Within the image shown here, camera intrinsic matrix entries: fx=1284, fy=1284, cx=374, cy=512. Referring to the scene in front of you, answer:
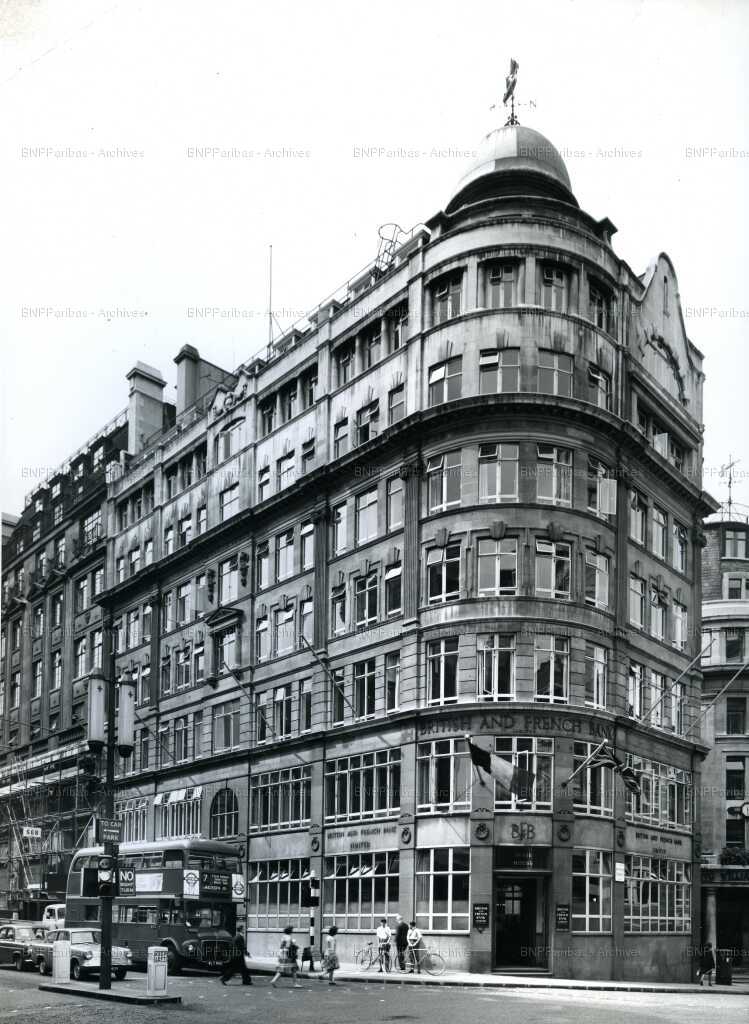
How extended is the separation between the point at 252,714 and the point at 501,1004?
1236 inches

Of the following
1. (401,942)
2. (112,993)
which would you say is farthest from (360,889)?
(112,993)

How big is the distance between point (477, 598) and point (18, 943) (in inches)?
764

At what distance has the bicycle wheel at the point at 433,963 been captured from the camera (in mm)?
43562

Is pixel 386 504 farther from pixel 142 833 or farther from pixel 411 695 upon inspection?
pixel 142 833


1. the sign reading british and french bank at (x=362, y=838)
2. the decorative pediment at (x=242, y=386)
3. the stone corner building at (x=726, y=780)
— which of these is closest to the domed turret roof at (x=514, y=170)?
the decorative pediment at (x=242, y=386)

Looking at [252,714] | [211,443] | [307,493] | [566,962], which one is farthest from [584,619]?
[211,443]

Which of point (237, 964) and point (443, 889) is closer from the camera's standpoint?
point (237, 964)

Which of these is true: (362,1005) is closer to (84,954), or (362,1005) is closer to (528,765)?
(84,954)

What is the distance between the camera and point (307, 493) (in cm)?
5731

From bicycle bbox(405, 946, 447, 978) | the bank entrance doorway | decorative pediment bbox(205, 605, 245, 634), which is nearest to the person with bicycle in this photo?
bicycle bbox(405, 946, 447, 978)

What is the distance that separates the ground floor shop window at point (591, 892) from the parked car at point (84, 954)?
15508 mm

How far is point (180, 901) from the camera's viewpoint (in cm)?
3962

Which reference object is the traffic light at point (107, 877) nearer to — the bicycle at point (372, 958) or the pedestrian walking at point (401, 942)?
A: the bicycle at point (372, 958)

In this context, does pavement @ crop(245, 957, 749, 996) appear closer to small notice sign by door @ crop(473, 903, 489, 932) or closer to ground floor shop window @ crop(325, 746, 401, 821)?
small notice sign by door @ crop(473, 903, 489, 932)
